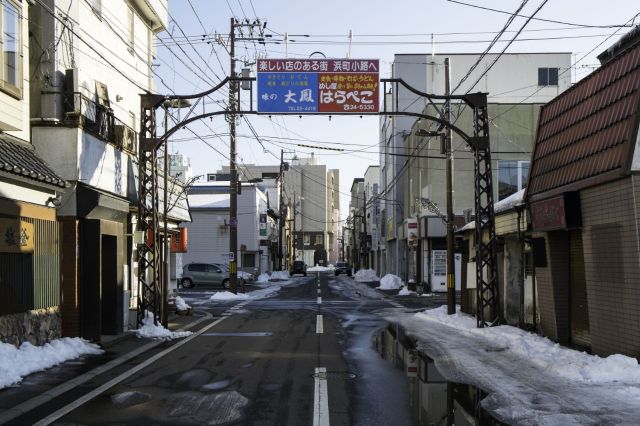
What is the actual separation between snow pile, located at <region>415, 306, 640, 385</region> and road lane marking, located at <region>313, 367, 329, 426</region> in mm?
3803

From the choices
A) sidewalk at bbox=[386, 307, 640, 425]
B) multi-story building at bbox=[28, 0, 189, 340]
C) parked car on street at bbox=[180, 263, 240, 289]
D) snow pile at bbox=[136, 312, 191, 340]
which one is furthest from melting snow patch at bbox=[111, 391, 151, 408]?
parked car on street at bbox=[180, 263, 240, 289]

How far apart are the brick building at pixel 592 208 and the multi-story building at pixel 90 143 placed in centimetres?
993

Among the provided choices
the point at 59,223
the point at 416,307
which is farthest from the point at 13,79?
the point at 416,307

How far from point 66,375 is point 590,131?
1029 centimetres

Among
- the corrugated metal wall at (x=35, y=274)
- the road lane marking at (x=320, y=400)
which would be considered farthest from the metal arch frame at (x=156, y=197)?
the road lane marking at (x=320, y=400)

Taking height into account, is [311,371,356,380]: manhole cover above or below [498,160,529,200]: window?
below

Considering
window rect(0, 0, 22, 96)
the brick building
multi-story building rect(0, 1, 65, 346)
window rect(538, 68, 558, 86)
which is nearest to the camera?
the brick building

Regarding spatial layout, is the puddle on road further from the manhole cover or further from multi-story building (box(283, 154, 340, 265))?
multi-story building (box(283, 154, 340, 265))

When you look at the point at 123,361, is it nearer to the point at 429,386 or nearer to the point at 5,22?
the point at 429,386

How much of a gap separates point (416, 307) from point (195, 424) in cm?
2032

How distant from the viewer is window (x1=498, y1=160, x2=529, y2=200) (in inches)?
1394

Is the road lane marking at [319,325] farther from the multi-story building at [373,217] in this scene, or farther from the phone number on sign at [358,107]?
the multi-story building at [373,217]

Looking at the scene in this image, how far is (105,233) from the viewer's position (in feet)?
49.2

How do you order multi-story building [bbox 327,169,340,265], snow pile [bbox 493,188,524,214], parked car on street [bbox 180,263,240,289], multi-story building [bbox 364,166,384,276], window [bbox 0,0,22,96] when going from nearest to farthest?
window [bbox 0,0,22,96] → snow pile [bbox 493,188,524,214] → parked car on street [bbox 180,263,240,289] → multi-story building [bbox 364,166,384,276] → multi-story building [bbox 327,169,340,265]
